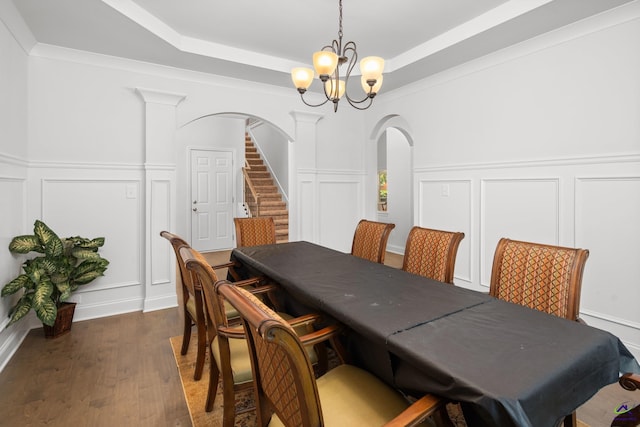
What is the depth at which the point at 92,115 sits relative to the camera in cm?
318

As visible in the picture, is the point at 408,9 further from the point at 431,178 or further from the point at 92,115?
the point at 92,115

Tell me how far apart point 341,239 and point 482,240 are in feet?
6.44

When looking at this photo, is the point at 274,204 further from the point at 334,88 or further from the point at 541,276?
the point at 541,276

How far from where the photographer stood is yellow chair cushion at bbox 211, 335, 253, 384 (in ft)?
4.91

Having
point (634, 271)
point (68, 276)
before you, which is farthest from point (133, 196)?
point (634, 271)

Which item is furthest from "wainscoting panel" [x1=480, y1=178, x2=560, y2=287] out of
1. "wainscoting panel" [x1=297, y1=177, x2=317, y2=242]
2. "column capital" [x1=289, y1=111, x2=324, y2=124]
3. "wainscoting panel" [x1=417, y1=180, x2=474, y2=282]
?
"column capital" [x1=289, y1=111, x2=324, y2=124]

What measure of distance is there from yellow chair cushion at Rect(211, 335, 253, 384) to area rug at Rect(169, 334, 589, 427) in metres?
0.38

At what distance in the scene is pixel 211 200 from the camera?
6.54 m

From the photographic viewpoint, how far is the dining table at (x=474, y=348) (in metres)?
0.92

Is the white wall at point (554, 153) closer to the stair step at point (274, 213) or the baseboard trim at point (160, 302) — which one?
the baseboard trim at point (160, 302)

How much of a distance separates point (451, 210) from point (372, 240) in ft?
4.27

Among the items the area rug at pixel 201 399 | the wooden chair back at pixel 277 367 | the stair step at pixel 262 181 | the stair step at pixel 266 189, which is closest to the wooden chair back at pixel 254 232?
the area rug at pixel 201 399

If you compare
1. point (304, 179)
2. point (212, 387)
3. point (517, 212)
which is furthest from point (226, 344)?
point (304, 179)

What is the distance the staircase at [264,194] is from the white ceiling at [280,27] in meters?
3.46
